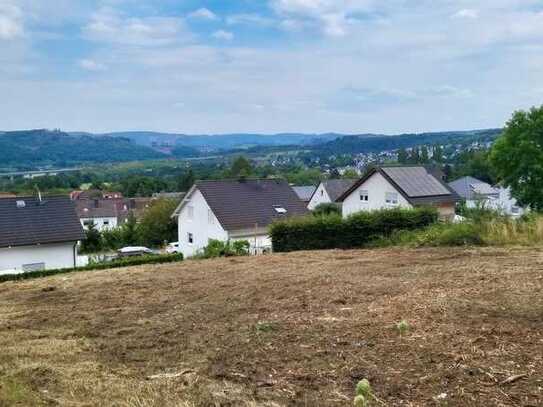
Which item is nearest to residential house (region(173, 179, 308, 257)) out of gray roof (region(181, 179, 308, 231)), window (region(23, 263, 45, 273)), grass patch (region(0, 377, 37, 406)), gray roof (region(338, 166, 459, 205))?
gray roof (region(181, 179, 308, 231))

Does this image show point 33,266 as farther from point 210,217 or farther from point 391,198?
point 391,198

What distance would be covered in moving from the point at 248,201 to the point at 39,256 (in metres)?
11.1

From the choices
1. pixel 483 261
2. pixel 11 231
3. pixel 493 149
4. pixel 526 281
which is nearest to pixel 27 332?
pixel 526 281

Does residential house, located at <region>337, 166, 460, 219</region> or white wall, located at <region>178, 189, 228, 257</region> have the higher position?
residential house, located at <region>337, 166, 460, 219</region>

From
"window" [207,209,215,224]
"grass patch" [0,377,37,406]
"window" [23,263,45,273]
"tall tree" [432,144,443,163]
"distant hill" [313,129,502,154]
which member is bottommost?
"window" [23,263,45,273]

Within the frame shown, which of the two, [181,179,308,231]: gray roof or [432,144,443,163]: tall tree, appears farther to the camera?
[432,144,443,163]: tall tree

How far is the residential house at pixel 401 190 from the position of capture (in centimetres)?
3020

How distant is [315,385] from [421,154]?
11970cm

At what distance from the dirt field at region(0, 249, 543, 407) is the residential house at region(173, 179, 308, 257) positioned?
742 inches

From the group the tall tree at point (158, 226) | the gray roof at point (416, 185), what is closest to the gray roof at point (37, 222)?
the tall tree at point (158, 226)

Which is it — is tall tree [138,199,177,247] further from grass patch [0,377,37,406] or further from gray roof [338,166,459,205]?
grass patch [0,377,37,406]

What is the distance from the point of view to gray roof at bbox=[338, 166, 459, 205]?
30.2 metres

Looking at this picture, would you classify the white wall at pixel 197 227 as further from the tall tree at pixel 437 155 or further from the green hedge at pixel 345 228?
the tall tree at pixel 437 155

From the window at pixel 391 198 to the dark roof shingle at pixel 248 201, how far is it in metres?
4.69
